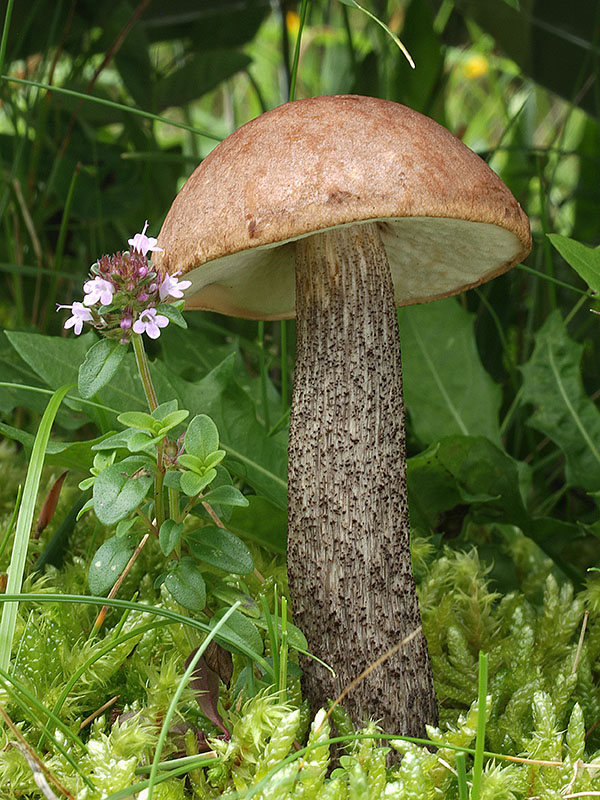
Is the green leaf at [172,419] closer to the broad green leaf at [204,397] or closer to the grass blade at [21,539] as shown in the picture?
the grass blade at [21,539]

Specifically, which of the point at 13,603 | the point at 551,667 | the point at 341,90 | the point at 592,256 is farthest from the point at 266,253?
the point at 341,90

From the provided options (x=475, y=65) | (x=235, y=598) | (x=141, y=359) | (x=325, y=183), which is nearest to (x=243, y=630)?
(x=235, y=598)

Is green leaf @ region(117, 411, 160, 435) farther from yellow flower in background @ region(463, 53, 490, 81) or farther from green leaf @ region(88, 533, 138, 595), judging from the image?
yellow flower in background @ region(463, 53, 490, 81)

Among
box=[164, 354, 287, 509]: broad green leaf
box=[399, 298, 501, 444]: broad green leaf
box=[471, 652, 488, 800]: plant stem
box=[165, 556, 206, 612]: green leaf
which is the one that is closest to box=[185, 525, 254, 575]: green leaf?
box=[165, 556, 206, 612]: green leaf

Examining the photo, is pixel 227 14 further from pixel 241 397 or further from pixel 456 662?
pixel 456 662

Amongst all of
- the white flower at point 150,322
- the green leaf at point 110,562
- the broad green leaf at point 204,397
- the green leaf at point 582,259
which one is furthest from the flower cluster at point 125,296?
the green leaf at point 582,259
